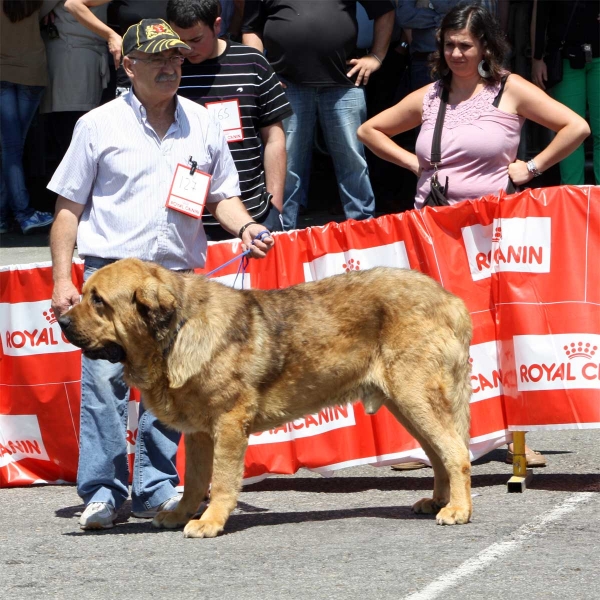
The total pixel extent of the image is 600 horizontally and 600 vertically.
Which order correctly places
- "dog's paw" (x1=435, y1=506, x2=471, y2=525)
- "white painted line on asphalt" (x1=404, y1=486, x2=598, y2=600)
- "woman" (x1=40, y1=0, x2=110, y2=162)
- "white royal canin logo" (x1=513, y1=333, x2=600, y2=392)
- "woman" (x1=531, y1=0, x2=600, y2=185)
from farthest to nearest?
"woman" (x1=40, y1=0, x2=110, y2=162) < "woman" (x1=531, y1=0, x2=600, y2=185) < "white royal canin logo" (x1=513, y1=333, x2=600, y2=392) < "dog's paw" (x1=435, y1=506, x2=471, y2=525) < "white painted line on asphalt" (x1=404, y1=486, x2=598, y2=600)

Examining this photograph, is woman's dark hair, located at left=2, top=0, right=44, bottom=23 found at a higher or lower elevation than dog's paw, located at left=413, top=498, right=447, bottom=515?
higher

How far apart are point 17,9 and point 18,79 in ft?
2.07

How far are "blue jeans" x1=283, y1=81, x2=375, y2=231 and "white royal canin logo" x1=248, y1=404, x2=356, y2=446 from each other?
233 cm

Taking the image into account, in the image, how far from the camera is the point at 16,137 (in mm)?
11156

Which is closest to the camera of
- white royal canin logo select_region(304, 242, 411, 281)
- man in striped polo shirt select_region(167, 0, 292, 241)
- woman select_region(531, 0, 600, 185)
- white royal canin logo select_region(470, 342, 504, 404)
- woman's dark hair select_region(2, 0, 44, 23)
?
white royal canin logo select_region(470, 342, 504, 404)

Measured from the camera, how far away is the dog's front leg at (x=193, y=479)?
5.80 meters

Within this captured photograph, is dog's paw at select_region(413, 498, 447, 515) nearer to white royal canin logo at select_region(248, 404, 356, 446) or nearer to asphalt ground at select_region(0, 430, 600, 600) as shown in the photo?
asphalt ground at select_region(0, 430, 600, 600)

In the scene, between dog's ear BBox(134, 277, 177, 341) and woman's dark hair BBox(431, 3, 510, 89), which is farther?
→ woman's dark hair BBox(431, 3, 510, 89)

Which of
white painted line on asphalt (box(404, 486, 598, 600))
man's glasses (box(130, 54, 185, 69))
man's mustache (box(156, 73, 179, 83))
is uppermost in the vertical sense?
man's glasses (box(130, 54, 185, 69))

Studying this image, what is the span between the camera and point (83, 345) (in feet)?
17.6

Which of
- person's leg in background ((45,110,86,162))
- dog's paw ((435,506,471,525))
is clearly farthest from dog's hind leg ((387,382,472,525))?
person's leg in background ((45,110,86,162))

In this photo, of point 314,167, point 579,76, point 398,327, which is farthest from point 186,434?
point 314,167

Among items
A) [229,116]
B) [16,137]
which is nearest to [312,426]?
[229,116]

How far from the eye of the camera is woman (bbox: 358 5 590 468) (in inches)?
262
